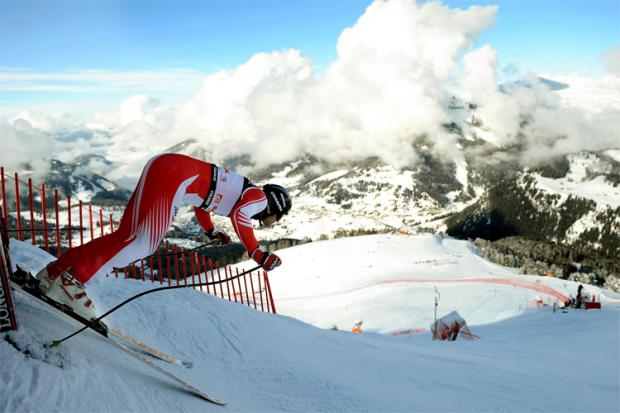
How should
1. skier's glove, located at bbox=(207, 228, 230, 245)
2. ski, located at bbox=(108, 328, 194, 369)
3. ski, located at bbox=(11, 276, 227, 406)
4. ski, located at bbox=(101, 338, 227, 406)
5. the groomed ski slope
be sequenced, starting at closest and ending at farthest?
1. the groomed ski slope
2. ski, located at bbox=(11, 276, 227, 406)
3. ski, located at bbox=(101, 338, 227, 406)
4. ski, located at bbox=(108, 328, 194, 369)
5. skier's glove, located at bbox=(207, 228, 230, 245)

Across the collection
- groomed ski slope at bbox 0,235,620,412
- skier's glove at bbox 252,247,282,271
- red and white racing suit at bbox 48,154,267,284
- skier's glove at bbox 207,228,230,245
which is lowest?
groomed ski slope at bbox 0,235,620,412

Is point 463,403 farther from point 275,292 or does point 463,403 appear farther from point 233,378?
point 275,292

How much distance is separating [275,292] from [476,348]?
29885mm

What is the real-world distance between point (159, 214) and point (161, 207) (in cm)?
9

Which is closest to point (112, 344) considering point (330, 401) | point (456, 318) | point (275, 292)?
point (330, 401)

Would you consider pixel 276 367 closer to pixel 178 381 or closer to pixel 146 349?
pixel 146 349

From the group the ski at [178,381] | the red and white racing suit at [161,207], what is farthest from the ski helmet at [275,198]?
the ski at [178,381]

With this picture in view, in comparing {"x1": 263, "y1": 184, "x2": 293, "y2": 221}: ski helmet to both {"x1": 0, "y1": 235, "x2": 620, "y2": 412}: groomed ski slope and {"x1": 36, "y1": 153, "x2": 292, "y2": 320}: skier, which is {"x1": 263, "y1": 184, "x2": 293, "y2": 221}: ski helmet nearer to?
{"x1": 36, "y1": 153, "x2": 292, "y2": 320}: skier

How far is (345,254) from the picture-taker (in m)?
60.8

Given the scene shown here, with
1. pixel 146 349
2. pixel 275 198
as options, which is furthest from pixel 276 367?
pixel 275 198

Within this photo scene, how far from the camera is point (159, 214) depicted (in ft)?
16.7

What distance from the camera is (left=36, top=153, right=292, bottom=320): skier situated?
15.8ft

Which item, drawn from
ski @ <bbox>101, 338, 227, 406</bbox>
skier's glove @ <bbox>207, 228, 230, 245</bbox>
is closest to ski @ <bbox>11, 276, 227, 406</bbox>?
ski @ <bbox>101, 338, 227, 406</bbox>

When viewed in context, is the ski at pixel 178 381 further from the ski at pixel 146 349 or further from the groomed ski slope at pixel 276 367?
the ski at pixel 146 349
